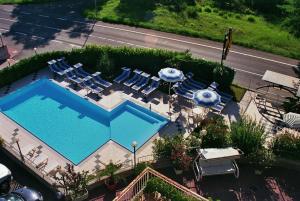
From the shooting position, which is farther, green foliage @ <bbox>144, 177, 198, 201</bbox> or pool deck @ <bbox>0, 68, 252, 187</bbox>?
pool deck @ <bbox>0, 68, 252, 187</bbox>

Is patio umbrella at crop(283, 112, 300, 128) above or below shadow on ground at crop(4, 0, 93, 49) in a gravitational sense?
above

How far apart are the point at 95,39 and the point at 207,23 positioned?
1299cm

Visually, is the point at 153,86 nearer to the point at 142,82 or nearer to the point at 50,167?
the point at 142,82

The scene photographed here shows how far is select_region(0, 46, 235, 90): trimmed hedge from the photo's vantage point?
31.5 m

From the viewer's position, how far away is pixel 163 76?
29.8 meters

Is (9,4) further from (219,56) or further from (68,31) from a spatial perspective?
(219,56)

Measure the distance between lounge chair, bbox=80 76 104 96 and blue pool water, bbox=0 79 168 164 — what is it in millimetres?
1169

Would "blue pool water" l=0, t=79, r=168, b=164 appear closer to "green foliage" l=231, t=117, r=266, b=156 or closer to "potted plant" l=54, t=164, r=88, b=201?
"potted plant" l=54, t=164, r=88, b=201

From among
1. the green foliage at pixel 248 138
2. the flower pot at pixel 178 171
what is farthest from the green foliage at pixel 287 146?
the flower pot at pixel 178 171

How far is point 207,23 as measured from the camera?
4328cm

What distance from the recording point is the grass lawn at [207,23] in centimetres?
3919

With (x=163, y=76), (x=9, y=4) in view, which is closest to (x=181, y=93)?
(x=163, y=76)

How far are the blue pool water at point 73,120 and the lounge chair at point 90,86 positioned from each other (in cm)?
117

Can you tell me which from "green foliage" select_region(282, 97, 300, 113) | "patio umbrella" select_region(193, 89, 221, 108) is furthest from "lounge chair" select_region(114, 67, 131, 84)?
"green foliage" select_region(282, 97, 300, 113)
